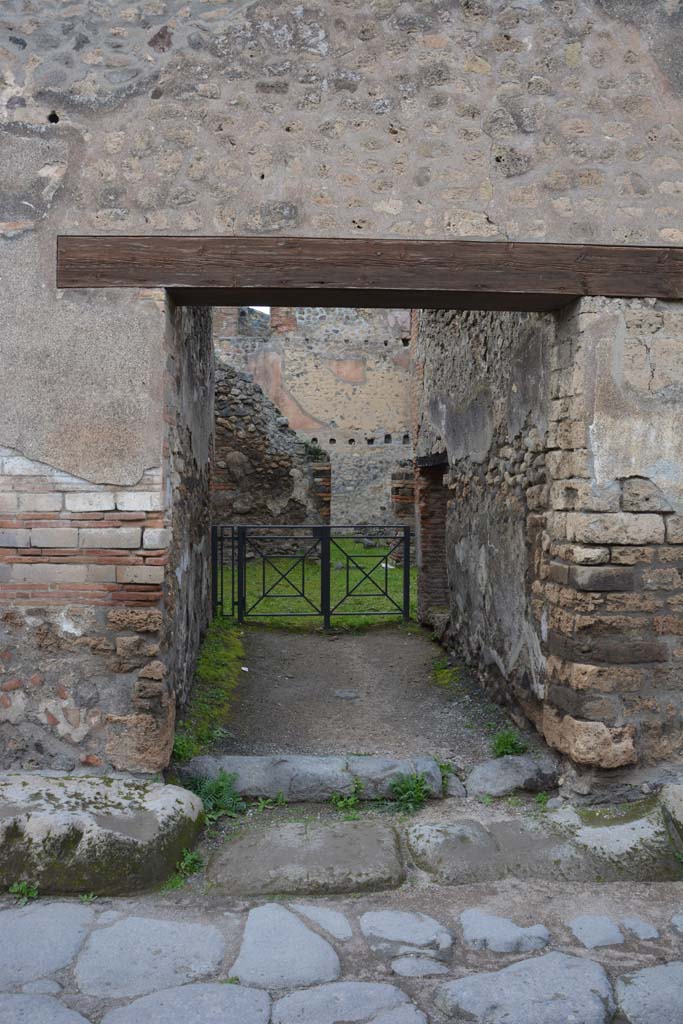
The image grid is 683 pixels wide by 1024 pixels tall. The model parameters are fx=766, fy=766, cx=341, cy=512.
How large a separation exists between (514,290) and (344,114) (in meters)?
1.18

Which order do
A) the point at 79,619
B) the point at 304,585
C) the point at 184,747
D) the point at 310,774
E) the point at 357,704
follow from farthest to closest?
the point at 304,585 < the point at 357,704 < the point at 184,747 < the point at 310,774 < the point at 79,619

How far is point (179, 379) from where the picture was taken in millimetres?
4402

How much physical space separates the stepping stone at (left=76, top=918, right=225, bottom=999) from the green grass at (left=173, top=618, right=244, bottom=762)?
1191 millimetres

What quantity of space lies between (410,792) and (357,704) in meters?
1.77

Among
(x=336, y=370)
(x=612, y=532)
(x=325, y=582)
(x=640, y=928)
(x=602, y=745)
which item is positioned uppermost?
(x=336, y=370)

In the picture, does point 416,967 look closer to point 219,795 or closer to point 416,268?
point 219,795

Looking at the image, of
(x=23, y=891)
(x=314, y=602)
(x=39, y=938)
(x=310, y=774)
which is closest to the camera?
(x=39, y=938)

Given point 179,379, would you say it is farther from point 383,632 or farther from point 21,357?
point 383,632

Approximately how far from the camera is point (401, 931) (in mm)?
2805

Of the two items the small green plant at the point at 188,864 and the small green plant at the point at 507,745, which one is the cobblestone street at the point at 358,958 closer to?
the small green plant at the point at 188,864

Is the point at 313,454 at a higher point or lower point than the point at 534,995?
higher

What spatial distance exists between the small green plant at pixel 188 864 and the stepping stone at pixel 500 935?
3.65ft

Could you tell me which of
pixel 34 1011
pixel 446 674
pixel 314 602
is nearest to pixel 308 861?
pixel 34 1011

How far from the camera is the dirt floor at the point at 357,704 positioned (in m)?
4.67
